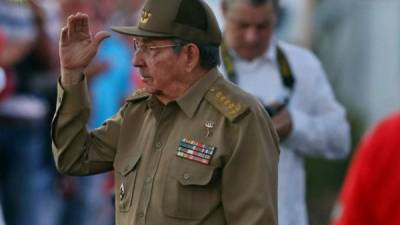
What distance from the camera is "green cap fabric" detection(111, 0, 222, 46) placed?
19.8ft

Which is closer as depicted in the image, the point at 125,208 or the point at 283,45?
the point at 125,208

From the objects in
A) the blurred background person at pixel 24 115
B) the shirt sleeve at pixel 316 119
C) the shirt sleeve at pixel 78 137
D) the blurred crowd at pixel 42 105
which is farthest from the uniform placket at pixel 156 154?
the blurred background person at pixel 24 115

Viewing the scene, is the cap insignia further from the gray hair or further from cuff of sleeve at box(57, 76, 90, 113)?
cuff of sleeve at box(57, 76, 90, 113)

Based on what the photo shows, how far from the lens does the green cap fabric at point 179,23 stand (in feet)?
19.8

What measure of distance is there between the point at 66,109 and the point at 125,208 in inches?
18.6

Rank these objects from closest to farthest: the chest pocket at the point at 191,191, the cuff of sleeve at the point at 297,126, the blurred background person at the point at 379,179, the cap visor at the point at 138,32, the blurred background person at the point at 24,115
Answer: the blurred background person at the point at 379,179
the chest pocket at the point at 191,191
the cap visor at the point at 138,32
the cuff of sleeve at the point at 297,126
the blurred background person at the point at 24,115

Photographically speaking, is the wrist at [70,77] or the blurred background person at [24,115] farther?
the blurred background person at [24,115]

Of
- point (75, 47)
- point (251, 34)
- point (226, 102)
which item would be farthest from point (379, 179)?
point (251, 34)

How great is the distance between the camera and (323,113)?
7.68 m

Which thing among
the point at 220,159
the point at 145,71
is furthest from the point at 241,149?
the point at 145,71

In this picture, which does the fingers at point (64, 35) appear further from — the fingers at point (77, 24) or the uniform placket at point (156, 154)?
the uniform placket at point (156, 154)

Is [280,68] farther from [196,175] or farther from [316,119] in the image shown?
[196,175]

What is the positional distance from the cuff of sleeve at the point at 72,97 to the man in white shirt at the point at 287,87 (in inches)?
56.1

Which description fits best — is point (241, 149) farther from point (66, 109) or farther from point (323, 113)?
point (323, 113)
